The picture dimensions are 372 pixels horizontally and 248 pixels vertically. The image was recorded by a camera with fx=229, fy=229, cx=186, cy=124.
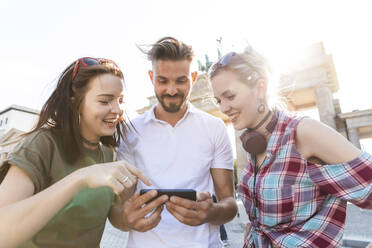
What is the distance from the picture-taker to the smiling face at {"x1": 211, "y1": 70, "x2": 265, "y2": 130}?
224cm

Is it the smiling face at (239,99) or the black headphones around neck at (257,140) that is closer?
the black headphones around neck at (257,140)

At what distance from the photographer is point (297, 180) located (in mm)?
1734

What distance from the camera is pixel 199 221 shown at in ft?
6.57

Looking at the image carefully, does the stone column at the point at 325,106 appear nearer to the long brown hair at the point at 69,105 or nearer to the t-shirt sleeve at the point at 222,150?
the t-shirt sleeve at the point at 222,150

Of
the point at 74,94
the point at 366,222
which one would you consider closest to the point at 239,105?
the point at 74,94

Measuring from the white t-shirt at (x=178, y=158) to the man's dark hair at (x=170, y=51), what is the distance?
2.25ft

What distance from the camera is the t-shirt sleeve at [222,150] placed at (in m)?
2.73

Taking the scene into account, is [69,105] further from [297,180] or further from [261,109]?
[297,180]

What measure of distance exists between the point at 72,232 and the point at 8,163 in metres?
0.64

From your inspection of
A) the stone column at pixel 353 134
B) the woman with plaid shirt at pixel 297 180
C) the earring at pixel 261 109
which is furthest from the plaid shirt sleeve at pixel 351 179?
the stone column at pixel 353 134

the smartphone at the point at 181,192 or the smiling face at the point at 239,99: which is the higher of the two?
the smiling face at the point at 239,99

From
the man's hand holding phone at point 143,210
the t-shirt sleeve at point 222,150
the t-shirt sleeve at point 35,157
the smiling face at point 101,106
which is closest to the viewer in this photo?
the t-shirt sleeve at point 35,157

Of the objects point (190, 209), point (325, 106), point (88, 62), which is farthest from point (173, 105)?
point (325, 106)

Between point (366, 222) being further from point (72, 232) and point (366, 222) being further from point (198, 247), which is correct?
point (72, 232)
